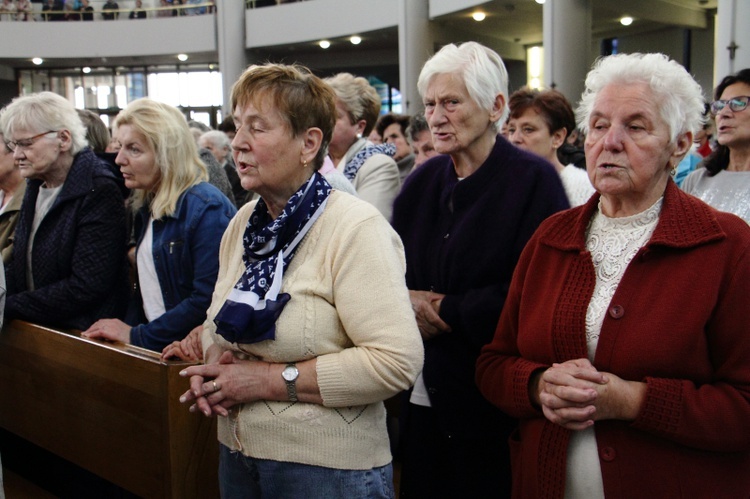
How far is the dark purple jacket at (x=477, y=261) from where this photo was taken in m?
2.24

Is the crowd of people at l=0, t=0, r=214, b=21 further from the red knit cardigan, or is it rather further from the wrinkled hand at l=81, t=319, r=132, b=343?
the red knit cardigan

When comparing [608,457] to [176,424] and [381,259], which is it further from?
[176,424]

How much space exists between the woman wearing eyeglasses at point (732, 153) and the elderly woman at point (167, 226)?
1.96 metres

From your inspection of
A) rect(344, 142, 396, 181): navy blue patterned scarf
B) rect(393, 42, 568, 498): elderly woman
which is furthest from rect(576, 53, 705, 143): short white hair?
rect(344, 142, 396, 181): navy blue patterned scarf

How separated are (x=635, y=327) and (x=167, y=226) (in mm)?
1856

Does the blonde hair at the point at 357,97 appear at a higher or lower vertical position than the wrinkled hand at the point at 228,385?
higher

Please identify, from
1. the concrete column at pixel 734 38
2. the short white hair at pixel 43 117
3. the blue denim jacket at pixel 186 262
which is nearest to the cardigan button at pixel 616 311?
the blue denim jacket at pixel 186 262

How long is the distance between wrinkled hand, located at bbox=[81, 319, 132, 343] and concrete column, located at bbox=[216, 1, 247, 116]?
53.5 ft

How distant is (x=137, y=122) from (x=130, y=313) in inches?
30.4

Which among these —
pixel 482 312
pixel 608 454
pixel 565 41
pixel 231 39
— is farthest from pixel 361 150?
pixel 231 39

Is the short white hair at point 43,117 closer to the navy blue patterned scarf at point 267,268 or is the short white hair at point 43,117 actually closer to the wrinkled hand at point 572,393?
the navy blue patterned scarf at point 267,268

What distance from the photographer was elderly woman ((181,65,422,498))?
5.65 feet

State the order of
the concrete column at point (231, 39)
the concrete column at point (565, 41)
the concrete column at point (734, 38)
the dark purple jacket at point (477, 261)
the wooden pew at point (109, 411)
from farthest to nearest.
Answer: the concrete column at point (231, 39), the concrete column at point (565, 41), the concrete column at point (734, 38), the wooden pew at point (109, 411), the dark purple jacket at point (477, 261)

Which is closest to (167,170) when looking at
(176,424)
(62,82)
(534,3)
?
(176,424)
